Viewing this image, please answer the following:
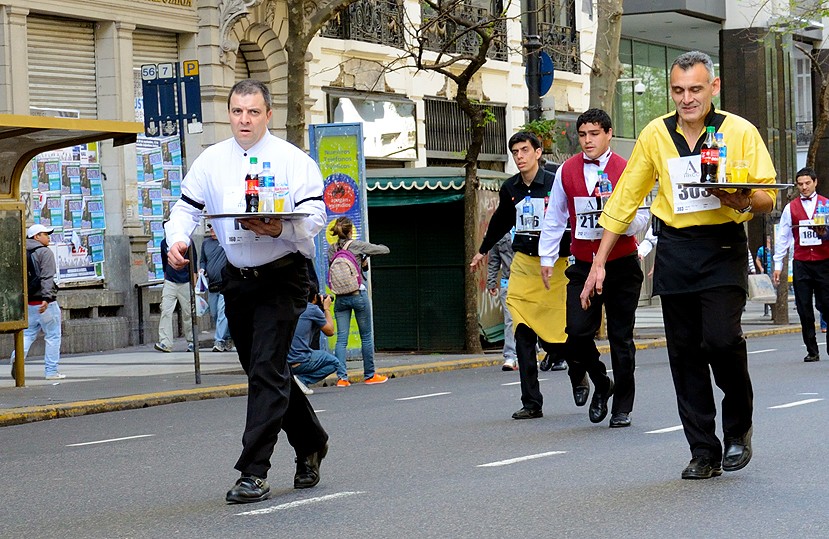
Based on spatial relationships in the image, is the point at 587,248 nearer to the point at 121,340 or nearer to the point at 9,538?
the point at 9,538

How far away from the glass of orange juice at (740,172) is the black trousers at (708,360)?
57 cm

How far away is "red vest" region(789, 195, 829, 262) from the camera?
17828 mm

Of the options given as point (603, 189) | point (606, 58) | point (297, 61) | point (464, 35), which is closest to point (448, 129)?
point (464, 35)

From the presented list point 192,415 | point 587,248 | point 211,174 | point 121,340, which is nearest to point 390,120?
point 121,340

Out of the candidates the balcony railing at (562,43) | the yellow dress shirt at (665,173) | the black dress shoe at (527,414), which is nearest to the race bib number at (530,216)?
the black dress shoe at (527,414)

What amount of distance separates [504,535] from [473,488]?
1393 mm

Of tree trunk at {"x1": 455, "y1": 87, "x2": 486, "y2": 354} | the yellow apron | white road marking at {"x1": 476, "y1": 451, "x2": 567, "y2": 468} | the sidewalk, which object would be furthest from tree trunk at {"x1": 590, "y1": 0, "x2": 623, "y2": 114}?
white road marking at {"x1": 476, "y1": 451, "x2": 567, "y2": 468}

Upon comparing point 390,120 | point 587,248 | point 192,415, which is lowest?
point 192,415

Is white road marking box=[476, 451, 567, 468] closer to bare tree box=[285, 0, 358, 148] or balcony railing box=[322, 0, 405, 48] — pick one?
bare tree box=[285, 0, 358, 148]

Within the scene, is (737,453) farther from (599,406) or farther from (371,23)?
(371,23)

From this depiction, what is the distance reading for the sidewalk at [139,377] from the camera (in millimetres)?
14609

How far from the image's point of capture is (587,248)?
1095 centimetres

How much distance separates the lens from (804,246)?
18.0 metres

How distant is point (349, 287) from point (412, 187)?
483cm
